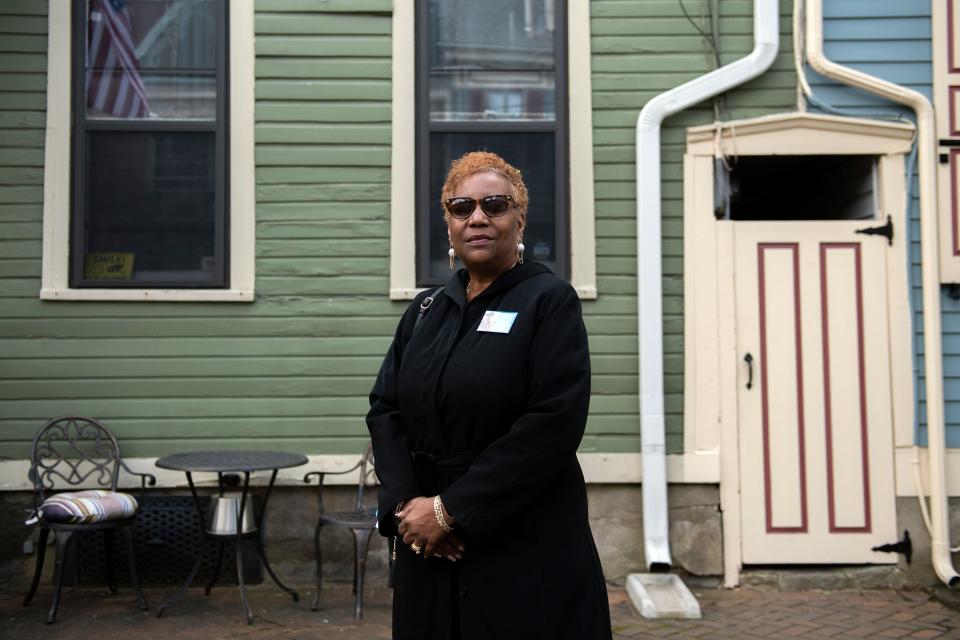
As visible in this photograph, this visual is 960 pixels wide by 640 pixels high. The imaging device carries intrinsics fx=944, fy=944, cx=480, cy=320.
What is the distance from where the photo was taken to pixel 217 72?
5.79 metres

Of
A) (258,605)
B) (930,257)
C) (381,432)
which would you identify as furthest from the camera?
(930,257)

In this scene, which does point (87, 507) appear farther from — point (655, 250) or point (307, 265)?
point (655, 250)

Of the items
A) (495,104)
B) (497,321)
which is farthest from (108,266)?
(497,321)

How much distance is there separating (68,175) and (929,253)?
17.0 feet

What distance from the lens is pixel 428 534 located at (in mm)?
2350

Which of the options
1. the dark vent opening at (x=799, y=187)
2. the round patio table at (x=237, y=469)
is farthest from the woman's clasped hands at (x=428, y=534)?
the dark vent opening at (x=799, y=187)

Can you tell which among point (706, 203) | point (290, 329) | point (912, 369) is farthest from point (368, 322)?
point (912, 369)

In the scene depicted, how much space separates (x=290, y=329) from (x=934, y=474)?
12.8 ft

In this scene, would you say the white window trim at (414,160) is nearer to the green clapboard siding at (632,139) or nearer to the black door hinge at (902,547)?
the green clapboard siding at (632,139)

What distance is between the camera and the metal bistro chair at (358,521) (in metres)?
4.96

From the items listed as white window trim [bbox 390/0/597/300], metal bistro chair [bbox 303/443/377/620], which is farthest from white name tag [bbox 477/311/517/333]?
white window trim [bbox 390/0/597/300]

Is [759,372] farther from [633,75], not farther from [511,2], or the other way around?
[511,2]

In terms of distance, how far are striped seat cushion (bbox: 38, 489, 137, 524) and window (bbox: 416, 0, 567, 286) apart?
211 centimetres

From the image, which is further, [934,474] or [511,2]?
[511,2]
